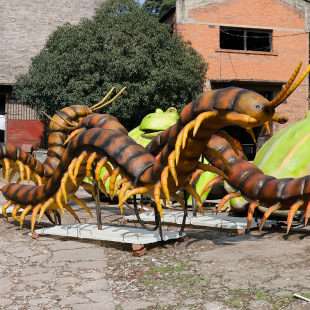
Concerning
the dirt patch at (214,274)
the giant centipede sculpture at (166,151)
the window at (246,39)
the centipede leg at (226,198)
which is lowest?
the dirt patch at (214,274)

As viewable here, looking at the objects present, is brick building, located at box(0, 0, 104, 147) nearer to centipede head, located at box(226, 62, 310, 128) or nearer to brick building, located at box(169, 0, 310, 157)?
brick building, located at box(169, 0, 310, 157)

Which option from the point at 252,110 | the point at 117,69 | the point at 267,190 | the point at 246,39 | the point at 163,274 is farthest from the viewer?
the point at 246,39

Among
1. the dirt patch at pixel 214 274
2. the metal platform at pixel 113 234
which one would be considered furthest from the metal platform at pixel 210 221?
the metal platform at pixel 113 234

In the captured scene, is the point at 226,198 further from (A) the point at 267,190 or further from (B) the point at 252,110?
(B) the point at 252,110

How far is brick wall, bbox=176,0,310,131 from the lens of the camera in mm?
17141

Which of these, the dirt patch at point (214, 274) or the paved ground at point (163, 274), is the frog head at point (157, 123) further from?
the dirt patch at point (214, 274)

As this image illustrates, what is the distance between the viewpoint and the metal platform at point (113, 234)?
4535mm

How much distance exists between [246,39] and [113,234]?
49.4ft

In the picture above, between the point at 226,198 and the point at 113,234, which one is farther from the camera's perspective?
the point at 113,234

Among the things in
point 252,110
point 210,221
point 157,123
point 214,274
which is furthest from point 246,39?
point 252,110

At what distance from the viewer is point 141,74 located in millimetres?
14914

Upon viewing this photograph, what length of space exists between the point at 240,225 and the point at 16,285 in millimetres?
3122

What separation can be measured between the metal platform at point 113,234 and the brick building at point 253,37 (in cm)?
1271

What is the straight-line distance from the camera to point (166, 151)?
141 inches
